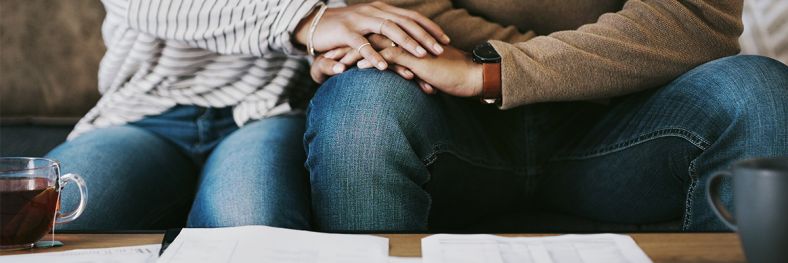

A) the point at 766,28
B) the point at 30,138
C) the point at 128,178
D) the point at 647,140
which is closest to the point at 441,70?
the point at 647,140

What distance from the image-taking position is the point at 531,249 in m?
0.61

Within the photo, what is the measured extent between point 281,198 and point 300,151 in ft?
0.46

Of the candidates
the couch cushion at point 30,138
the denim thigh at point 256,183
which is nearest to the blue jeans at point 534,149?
the denim thigh at point 256,183

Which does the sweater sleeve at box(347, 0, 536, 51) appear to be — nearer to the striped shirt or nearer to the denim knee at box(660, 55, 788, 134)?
the striped shirt

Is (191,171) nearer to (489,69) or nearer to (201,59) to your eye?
(201,59)

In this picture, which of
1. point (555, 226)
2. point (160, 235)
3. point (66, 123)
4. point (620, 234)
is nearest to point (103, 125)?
point (66, 123)

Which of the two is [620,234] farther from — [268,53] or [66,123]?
[66,123]

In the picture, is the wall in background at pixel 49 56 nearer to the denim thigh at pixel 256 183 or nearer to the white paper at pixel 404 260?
the denim thigh at pixel 256 183

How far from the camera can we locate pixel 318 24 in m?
1.03

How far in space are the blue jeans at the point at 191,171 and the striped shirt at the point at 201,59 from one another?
0.10 feet

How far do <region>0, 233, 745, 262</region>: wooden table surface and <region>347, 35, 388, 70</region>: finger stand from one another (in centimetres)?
30

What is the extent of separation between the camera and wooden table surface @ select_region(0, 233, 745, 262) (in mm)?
594

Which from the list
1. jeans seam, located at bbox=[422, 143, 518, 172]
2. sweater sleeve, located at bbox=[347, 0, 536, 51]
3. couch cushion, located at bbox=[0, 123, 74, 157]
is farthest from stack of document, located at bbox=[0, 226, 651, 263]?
couch cushion, located at bbox=[0, 123, 74, 157]

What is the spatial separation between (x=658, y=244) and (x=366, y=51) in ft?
1.47
